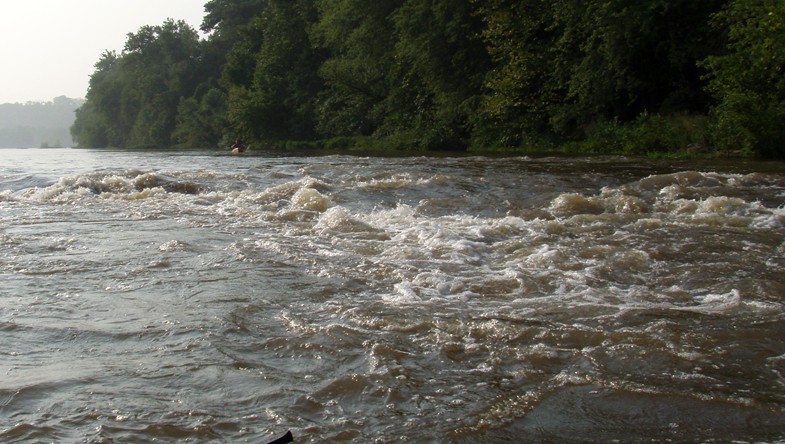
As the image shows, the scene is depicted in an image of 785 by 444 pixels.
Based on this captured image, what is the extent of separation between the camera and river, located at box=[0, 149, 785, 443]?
135 inches

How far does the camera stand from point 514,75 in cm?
2470

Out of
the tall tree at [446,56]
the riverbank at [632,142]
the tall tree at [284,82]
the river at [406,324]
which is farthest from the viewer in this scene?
the tall tree at [284,82]

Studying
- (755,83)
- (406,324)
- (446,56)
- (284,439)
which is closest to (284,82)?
(446,56)

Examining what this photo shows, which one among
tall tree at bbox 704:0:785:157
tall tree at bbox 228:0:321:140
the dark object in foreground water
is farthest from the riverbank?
the dark object in foreground water

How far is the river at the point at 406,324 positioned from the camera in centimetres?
342

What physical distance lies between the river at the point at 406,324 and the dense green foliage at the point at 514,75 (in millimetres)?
8582

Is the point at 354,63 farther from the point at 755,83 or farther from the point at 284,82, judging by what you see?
the point at 755,83

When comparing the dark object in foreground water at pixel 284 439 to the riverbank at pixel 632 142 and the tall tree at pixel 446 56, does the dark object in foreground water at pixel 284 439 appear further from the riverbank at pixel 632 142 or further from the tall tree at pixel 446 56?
the tall tree at pixel 446 56

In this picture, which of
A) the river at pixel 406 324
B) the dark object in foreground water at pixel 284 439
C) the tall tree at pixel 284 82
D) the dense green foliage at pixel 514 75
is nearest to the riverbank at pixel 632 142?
the dense green foliage at pixel 514 75

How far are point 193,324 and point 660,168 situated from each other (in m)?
11.6

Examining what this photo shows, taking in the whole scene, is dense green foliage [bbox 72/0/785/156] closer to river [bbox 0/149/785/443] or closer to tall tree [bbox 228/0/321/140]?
tall tree [bbox 228/0/321/140]

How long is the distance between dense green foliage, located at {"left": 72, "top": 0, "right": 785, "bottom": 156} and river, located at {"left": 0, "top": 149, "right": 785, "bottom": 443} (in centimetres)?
858

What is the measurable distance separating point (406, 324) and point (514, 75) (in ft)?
69.1

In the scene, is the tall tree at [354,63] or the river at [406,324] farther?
the tall tree at [354,63]
